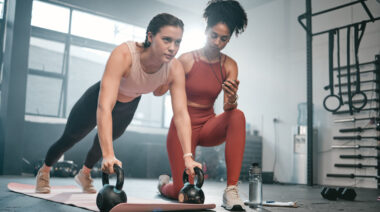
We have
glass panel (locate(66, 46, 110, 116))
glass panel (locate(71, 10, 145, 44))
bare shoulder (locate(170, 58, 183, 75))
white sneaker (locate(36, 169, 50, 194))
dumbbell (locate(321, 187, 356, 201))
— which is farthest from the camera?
glass panel (locate(71, 10, 145, 44))

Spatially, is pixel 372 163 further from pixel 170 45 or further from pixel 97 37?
pixel 97 37

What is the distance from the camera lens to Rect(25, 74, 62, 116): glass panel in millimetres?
5555

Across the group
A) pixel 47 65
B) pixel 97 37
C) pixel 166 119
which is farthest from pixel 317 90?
pixel 47 65

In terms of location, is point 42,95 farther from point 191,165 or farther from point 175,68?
point 191,165

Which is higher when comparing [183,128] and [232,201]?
[183,128]

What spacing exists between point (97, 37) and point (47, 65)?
1082 millimetres

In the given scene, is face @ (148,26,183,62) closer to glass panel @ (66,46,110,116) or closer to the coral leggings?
the coral leggings

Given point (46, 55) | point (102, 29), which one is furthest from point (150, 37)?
point (102, 29)

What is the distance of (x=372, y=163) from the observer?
484cm

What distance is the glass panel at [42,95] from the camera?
219 inches

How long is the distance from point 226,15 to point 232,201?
1047mm

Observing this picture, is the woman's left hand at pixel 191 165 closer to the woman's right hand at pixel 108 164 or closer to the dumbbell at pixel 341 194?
the woman's right hand at pixel 108 164

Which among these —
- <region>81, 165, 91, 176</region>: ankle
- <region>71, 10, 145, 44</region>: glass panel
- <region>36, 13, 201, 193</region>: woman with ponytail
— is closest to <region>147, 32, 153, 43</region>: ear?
<region>36, 13, 201, 193</region>: woman with ponytail

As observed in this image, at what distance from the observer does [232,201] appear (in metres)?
1.82
